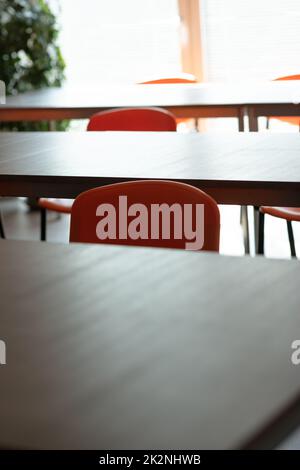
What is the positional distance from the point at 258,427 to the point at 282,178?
1371 mm

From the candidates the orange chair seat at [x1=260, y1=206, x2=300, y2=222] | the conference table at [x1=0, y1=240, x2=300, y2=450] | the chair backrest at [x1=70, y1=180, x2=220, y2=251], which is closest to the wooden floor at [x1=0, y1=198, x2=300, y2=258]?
the orange chair seat at [x1=260, y1=206, x2=300, y2=222]

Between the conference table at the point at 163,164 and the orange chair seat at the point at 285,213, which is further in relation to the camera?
the orange chair seat at the point at 285,213

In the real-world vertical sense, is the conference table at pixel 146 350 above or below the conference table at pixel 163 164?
above

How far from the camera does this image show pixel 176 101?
3.95 metres

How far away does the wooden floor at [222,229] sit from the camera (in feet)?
14.0

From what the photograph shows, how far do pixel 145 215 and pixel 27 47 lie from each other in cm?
336

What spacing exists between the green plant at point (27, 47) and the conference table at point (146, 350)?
375cm

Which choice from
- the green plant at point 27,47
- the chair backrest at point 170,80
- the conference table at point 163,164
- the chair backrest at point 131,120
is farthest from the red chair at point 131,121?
the green plant at point 27,47

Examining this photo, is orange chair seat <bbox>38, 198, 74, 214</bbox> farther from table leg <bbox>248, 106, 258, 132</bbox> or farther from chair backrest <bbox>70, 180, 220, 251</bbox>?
chair backrest <bbox>70, 180, 220, 251</bbox>

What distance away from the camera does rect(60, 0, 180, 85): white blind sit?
580 centimetres

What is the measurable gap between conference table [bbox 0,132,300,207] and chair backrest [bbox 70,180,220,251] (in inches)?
8.8

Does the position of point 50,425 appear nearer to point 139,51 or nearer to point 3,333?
point 3,333

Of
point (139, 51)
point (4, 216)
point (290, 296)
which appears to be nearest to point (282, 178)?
point (290, 296)

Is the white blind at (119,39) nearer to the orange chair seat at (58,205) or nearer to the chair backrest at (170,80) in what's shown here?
the chair backrest at (170,80)
